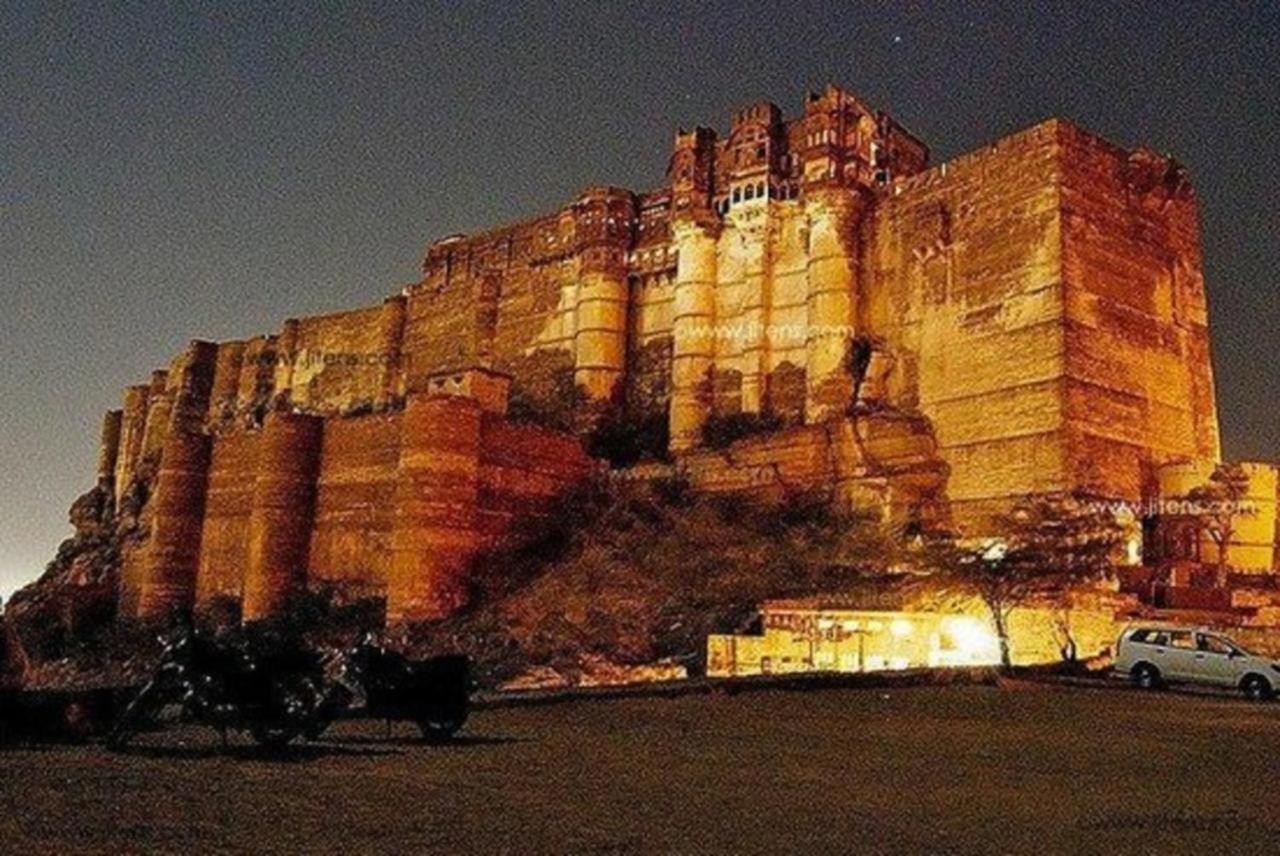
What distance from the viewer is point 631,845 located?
410 centimetres

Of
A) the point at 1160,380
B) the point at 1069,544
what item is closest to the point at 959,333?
the point at 1160,380

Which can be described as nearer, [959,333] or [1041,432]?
[1041,432]

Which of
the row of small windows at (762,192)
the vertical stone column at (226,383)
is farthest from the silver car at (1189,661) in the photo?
the vertical stone column at (226,383)

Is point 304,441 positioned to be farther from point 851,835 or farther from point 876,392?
point 851,835

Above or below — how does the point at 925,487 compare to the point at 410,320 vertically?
below

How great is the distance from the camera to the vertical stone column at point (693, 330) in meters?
32.1

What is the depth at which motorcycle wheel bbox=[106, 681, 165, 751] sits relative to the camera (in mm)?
6445

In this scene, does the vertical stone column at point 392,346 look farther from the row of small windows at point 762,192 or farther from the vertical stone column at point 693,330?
the row of small windows at point 762,192

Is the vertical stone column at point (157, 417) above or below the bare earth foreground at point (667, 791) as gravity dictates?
above

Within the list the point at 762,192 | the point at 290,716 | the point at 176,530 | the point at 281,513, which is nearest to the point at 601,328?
the point at 762,192

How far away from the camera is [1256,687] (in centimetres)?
1415

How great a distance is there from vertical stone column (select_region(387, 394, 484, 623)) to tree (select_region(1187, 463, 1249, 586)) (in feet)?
48.7

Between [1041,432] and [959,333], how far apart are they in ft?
11.4

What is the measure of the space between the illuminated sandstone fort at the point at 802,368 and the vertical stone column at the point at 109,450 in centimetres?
1596
